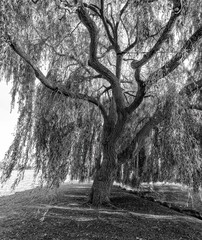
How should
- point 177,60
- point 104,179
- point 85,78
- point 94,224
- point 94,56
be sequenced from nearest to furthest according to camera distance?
point 177,60 < point 94,224 < point 94,56 < point 104,179 < point 85,78

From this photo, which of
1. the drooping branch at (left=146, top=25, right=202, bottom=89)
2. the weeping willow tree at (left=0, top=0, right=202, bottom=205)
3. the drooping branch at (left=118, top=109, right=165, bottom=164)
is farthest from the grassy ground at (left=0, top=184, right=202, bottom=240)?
the drooping branch at (left=146, top=25, right=202, bottom=89)

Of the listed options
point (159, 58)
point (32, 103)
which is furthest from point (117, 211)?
point (159, 58)

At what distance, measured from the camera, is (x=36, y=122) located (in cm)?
346

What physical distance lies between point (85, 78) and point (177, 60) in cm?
178

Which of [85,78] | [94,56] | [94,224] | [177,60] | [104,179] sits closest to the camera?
[177,60]

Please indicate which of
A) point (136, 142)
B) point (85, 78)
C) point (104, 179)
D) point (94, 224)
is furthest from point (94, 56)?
point (94, 224)

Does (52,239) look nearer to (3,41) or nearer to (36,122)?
(36,122)

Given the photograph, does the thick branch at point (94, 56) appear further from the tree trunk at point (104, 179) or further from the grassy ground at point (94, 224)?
the grassy ground at point (94, 224)

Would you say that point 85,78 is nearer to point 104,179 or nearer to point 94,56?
point 94,56

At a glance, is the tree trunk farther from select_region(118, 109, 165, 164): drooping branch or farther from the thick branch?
the thick branch

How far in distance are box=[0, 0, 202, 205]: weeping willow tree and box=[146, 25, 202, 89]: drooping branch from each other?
13 millimetres

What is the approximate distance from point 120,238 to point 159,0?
9.95ft

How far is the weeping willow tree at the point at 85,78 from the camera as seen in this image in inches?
111

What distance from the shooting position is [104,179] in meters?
3.91
